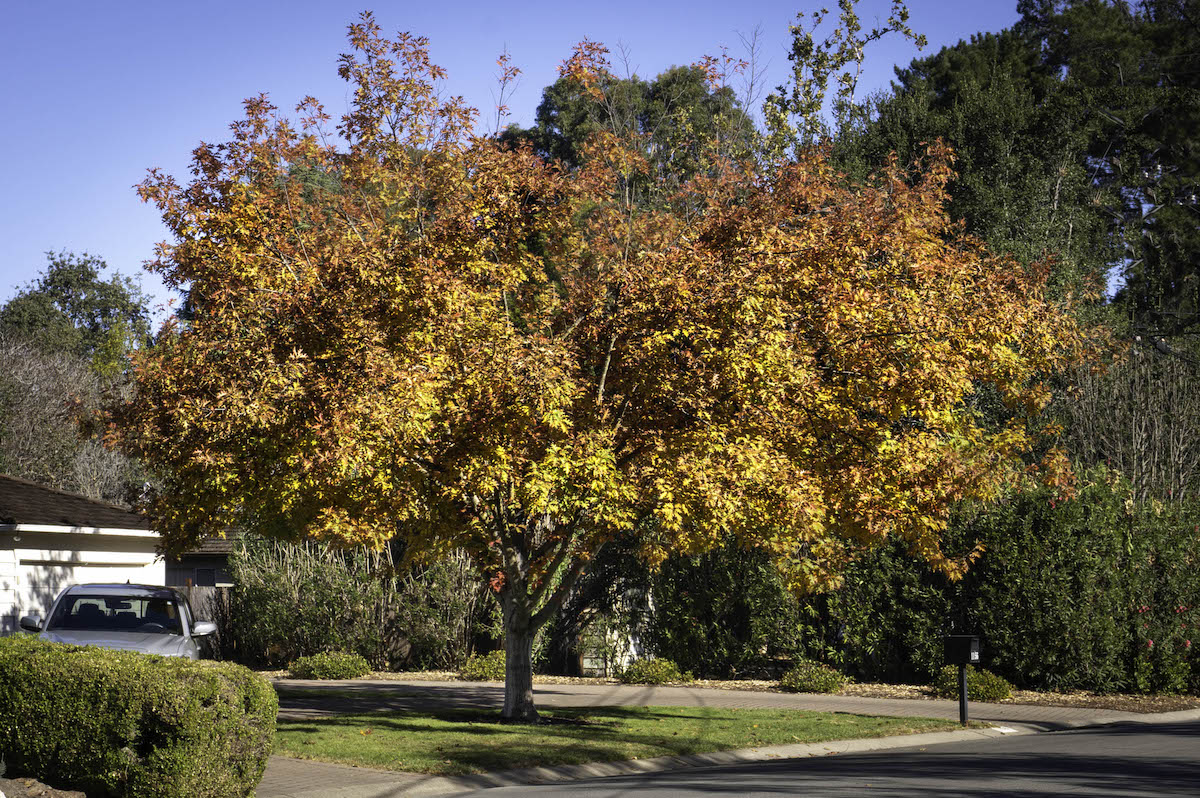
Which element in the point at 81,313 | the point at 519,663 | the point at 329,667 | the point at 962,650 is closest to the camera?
the point at 519,663

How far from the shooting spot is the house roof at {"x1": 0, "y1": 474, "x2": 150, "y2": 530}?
21.1 m

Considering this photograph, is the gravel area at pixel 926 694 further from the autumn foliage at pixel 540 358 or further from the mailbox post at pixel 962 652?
the autumn foliage at pixel 540 358

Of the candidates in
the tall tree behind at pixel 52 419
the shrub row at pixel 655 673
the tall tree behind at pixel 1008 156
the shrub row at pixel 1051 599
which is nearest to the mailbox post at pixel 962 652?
→ the shrub row at pixel 1051 599

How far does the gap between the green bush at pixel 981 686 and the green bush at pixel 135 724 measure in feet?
46.4

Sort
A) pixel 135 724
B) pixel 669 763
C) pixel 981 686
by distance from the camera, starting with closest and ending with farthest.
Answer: pixel 135 724 < pixel 669 763 < pixel 981 686

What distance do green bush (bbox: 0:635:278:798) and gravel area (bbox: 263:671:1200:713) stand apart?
551 inches

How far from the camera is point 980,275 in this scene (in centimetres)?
1631

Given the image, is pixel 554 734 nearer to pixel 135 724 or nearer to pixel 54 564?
pixel 135 724

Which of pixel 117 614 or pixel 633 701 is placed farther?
pixel 633 701

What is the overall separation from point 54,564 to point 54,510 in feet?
3.42

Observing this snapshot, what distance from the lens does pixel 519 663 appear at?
52.6 ft

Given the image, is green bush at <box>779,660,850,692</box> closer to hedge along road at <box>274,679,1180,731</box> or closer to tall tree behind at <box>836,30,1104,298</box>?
hedge along road at <box>274,679,1180,731</box>

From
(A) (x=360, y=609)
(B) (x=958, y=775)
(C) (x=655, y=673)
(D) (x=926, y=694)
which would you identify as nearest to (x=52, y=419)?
(A) (x=360, y=609)

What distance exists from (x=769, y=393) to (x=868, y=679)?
11900mm
